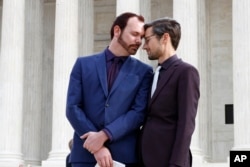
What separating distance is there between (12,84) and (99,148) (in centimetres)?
6560

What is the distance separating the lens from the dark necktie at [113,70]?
14773 millimetres

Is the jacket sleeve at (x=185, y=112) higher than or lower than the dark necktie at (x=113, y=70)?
lower

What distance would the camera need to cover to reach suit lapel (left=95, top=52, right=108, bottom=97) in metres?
14.6

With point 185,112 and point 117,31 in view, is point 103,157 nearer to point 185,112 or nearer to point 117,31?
point 185,112

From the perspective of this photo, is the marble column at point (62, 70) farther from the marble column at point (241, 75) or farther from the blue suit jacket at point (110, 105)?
the blue suit jacket at point (110, 105)

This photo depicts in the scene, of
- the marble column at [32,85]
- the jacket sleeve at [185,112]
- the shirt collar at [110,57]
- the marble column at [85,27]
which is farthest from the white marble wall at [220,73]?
the jacket sleeve at [185,112]

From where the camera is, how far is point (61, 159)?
74250mm

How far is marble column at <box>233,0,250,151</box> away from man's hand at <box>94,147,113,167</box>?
53.9 m

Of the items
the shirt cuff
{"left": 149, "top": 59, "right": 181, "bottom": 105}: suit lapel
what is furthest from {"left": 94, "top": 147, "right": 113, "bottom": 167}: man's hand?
{"left": 149, "top": 59, "right": 181, "bottom": 105}: suit lapel

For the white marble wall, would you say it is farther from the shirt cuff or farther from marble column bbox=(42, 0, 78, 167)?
the shirt cuff

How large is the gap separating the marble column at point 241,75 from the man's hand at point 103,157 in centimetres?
5392

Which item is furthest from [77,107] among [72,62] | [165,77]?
[72,62]

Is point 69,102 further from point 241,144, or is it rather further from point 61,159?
point 61,159

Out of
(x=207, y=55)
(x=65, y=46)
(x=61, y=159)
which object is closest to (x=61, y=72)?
(x=65, y=46)
